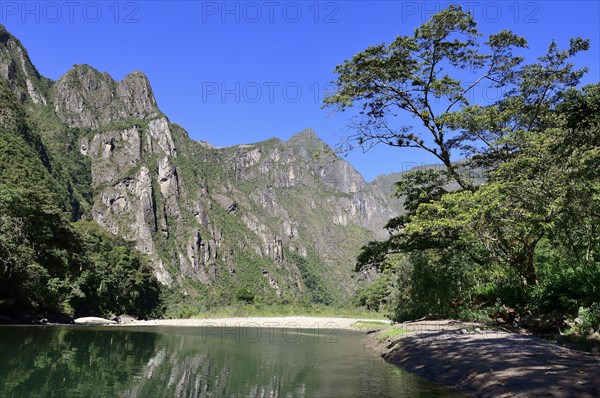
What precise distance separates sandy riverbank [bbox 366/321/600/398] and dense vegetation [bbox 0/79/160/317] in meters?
31.0

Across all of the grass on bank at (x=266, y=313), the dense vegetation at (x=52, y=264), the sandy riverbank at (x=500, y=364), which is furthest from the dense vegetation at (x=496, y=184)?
the grass on bank at (x=266, y=313)

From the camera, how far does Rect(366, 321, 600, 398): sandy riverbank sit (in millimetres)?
8211

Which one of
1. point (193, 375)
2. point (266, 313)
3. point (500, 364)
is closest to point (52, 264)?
point (193, 375)

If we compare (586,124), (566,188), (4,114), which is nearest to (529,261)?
(566,188)

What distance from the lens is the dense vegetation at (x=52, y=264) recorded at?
3569cm

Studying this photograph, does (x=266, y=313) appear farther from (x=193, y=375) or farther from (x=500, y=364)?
(x=500, y=364)

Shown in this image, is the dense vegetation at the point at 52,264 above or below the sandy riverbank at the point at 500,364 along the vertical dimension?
above

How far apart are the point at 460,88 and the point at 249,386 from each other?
18545mm

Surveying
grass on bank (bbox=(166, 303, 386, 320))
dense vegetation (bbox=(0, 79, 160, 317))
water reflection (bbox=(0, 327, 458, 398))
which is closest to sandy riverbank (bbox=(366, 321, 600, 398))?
water reflection (bbox=(0, 327, 458, 398))

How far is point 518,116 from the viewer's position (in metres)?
24.5

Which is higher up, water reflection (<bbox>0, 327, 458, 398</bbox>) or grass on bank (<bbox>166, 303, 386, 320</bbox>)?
water reflection (<bbox>0, 327, 458, 398</bbox>)

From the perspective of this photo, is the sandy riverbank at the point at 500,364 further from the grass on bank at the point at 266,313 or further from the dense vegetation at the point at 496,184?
the grass on bank at the point at 266,313

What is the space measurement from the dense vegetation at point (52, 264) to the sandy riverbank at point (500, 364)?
3098 cm

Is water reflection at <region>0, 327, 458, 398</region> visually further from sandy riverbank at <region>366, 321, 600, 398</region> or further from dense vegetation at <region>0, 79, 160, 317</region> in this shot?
dense vegetation at <region>0, 79, 160, 317</region>
